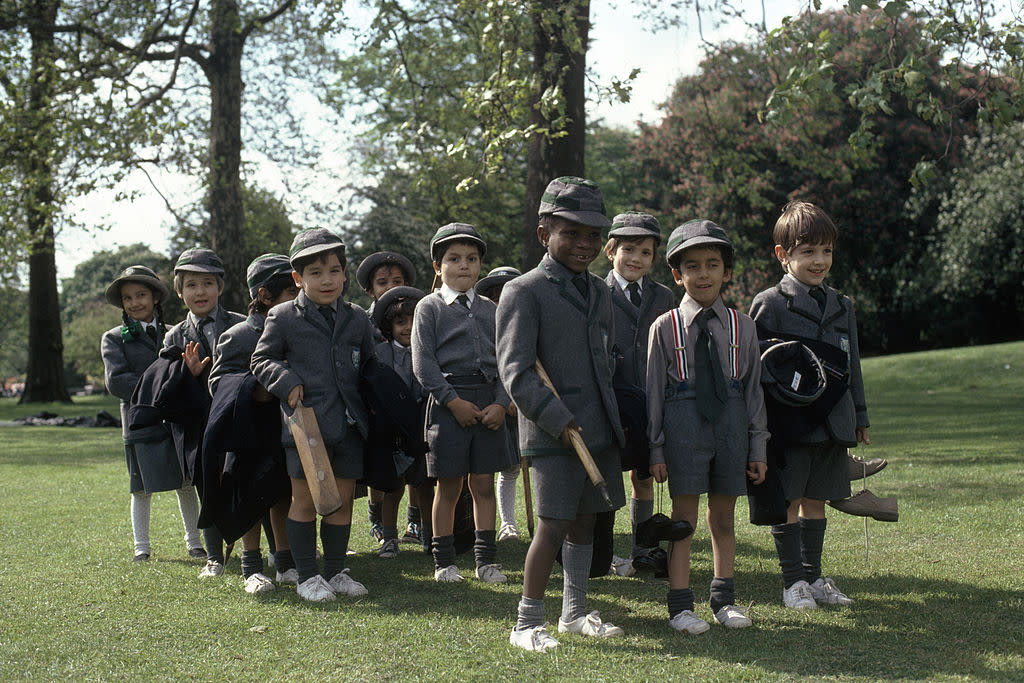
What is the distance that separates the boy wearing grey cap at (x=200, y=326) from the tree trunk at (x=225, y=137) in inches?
503

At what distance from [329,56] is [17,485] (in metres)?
16.7

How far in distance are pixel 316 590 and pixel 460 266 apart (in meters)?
2.21

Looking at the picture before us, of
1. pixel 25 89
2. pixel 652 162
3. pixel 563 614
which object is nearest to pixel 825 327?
pixel 563 614

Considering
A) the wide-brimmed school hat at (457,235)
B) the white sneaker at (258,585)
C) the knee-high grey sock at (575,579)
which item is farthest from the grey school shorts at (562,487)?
the white sneaker at (258,585)

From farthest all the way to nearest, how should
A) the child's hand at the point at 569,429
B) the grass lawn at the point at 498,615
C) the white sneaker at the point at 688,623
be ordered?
the white sneaker at the point at 688,623 < the child's hand at the point at 569,429 < the grass lawn at the point at 498,615

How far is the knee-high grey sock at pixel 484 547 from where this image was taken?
6680 millimetres

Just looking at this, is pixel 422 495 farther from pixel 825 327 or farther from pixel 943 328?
pixel 943 328

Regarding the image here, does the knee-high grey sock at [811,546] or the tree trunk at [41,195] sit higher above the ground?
the tree trunk at [41,195]

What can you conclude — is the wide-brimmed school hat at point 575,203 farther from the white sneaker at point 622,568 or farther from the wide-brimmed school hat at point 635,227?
the white sneaker at point 622,568

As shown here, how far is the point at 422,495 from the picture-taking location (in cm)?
777

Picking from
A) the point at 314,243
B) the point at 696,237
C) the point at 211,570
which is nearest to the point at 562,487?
the point at 696,237

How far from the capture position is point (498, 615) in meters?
5.63

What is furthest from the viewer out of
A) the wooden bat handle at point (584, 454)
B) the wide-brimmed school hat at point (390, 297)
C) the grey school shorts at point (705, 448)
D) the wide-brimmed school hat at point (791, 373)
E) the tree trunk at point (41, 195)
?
the tree trunk at point (41, 195)

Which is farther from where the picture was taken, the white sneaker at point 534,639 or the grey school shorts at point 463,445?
the grey school shorts at point 463,445
